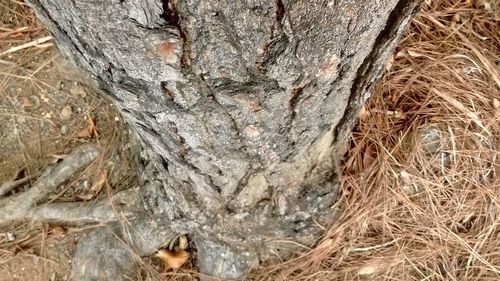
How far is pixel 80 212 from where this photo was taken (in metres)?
1.62

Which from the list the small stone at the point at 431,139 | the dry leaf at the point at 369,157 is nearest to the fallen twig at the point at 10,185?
the dry leaf at the point at 369,157

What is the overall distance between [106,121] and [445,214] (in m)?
0.91

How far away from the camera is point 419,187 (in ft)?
5.01

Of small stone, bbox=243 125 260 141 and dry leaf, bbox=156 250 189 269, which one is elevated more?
small stone, bbox=243 125 260 141

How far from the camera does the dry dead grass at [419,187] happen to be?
1.52 meters

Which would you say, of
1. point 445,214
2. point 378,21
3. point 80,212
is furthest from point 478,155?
point 80,212

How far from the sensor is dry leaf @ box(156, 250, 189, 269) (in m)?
1.60

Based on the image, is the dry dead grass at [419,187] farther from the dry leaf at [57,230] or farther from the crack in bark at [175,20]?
the crack in bark at [175,20]

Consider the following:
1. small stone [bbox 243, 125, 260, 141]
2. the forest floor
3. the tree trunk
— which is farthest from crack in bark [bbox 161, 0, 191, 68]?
the forest floor

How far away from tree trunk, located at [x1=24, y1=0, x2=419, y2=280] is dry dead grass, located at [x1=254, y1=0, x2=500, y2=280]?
0.38 ft

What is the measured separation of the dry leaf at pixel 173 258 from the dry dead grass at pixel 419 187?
22 centimetres

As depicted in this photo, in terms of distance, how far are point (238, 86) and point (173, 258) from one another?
87 centimetres

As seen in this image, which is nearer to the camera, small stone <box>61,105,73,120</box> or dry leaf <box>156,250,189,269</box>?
dry leaf <box>156,250,189,269</box>

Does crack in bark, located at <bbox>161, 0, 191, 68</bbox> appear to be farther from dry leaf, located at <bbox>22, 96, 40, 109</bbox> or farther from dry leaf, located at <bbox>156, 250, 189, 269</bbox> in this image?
dry leaf, located at <bbox>22, 96, 40, 109</bbox>
